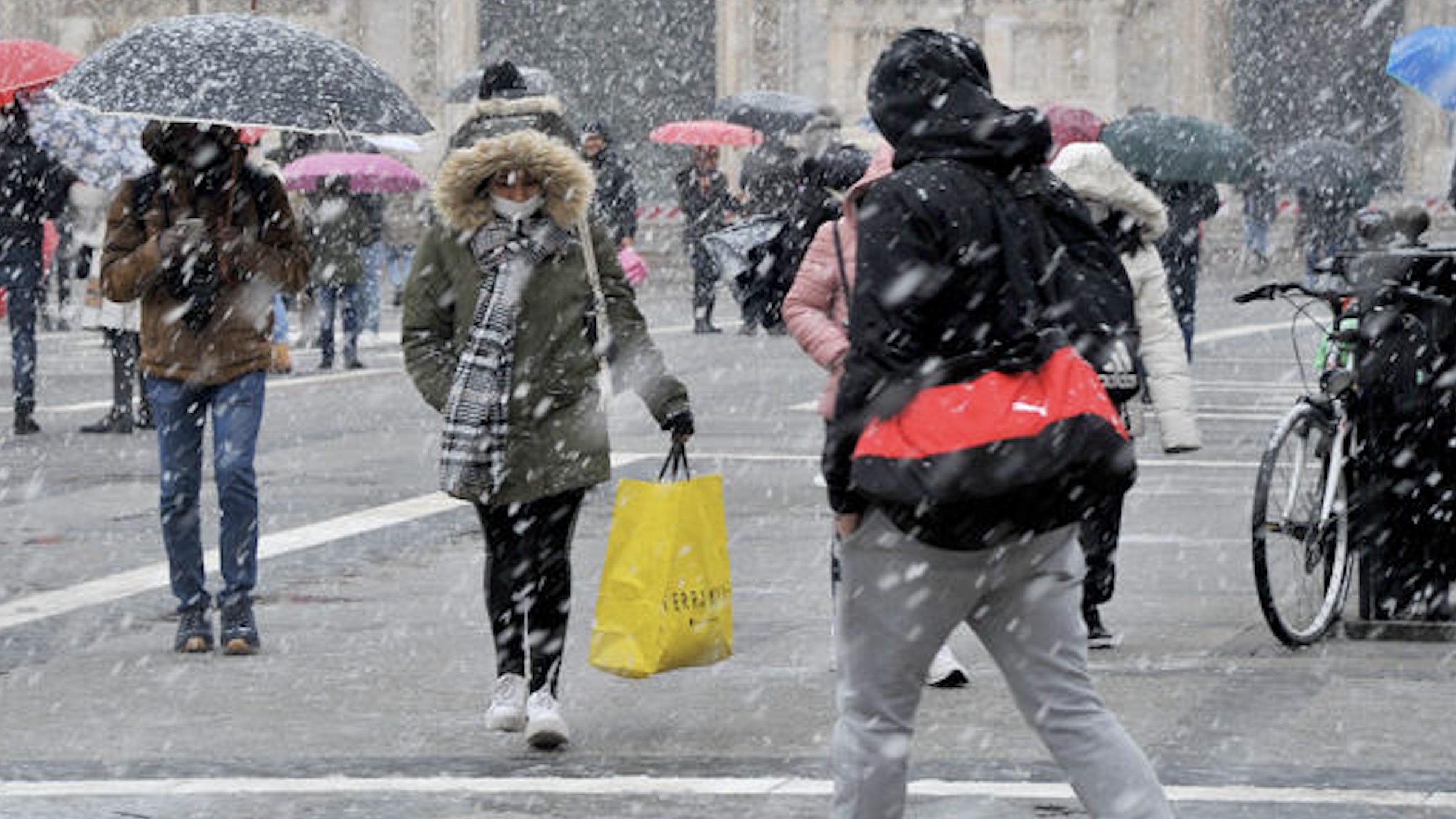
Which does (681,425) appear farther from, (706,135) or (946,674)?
(706,135)

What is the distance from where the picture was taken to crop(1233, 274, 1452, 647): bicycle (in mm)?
9070

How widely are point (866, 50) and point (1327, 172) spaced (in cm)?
1020

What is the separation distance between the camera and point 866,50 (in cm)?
4369

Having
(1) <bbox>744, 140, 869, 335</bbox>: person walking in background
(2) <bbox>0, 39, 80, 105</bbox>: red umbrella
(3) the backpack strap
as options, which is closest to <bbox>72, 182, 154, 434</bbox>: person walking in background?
(2) <bbox>0, 39, 80, 105</bbox>: red umbrella

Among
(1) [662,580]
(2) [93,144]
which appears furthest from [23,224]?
(1) [662,580]

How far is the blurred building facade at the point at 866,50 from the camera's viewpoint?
43.3 meters

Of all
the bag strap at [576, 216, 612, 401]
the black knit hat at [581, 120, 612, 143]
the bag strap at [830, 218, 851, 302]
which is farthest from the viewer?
the black knit hat at [581, 120, 612, 143]

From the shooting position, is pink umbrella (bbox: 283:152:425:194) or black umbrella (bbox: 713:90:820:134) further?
black umbrella (bbox: 713:90:820:134)

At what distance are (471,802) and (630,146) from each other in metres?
38.6

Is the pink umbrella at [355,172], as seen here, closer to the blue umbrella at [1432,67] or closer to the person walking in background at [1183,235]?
the person walking in background at [1183,235]

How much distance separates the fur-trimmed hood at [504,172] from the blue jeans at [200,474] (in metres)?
1.62

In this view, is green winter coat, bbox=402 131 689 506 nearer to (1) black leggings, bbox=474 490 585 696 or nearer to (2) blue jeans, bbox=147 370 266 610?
(1) black leggings, bbox=474 490 585 696

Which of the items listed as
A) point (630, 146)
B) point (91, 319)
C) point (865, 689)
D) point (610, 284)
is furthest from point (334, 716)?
point (630, 146)

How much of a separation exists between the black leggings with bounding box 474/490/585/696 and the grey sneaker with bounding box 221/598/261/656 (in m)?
1.70
